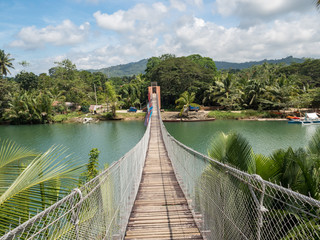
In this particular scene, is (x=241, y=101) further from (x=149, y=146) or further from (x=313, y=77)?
(x=149, y=146)

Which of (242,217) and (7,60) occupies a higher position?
(7,60)

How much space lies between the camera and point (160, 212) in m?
3.11

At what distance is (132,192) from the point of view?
11.5 ft

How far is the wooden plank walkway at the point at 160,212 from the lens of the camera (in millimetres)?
2576

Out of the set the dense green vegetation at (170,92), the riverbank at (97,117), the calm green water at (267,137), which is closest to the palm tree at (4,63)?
the dense green vegetation at (170,92)

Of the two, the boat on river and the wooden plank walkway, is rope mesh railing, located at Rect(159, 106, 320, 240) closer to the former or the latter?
the wooden plank walkway

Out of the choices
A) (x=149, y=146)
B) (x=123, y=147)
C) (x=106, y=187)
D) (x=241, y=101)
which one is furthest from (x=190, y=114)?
(x=106, y=187)

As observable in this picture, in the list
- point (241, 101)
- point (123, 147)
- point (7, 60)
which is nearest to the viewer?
point (123, 147)

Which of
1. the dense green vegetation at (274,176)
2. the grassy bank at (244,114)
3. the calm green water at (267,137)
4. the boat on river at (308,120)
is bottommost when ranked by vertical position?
the calm green water at (267,137)

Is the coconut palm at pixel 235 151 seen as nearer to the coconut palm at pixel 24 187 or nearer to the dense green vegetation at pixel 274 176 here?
the dense green vegetation at pixel 274 176

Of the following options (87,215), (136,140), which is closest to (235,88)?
(136,140)

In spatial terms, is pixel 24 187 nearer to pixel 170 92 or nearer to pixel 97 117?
pixel 97 117

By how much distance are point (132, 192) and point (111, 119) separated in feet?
74.2

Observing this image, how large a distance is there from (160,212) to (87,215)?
1.81 m
